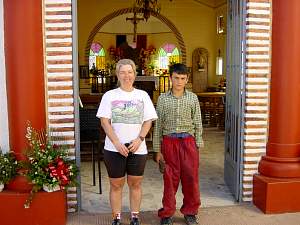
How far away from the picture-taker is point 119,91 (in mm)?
3932

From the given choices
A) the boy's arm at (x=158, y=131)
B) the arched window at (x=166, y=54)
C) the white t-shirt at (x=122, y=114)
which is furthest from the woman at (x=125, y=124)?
the arched window at (x=166, y=54)

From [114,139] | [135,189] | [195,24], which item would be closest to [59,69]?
[114,139]

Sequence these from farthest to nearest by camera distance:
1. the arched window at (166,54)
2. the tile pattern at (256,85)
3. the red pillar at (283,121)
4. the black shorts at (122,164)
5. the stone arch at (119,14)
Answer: the arched window at (166,54), the stone arch at (119,14), the tile pattern at (256,85), the red pillar at (283,121), the black shorts at (122,164)

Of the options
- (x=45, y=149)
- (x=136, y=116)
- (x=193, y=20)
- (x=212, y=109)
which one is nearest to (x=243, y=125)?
(x=136, y=116)

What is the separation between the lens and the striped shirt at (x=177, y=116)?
4133 mm

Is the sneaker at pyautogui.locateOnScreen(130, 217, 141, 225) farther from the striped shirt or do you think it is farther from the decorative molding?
the decorative molding

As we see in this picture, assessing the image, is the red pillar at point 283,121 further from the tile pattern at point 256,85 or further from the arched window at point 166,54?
the arched window at point 166,54

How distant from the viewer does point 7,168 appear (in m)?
4.18

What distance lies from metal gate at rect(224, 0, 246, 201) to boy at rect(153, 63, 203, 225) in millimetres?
838

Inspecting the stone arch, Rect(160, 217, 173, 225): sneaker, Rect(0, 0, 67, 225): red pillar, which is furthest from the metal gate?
the stone arch

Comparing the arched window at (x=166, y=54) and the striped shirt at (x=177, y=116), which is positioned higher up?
the arched window at (x=166, y=54)

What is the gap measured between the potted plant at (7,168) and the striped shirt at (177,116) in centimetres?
136

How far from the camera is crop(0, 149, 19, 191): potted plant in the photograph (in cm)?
417

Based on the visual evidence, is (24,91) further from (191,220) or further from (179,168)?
(191,220)
